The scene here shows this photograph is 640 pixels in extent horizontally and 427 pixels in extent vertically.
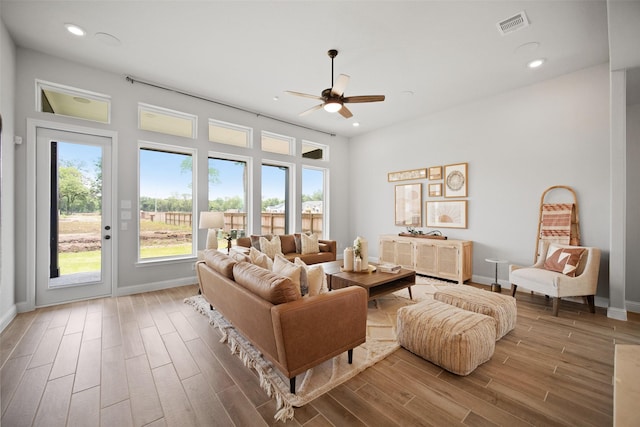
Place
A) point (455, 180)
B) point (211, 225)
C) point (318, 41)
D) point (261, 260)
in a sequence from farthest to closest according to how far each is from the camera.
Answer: point (455, 180)
point (211, 225)
point (318, 41)
point (261, 260)

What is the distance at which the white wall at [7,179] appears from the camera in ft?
9.40

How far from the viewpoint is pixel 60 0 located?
259 cm

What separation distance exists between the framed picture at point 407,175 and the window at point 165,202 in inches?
172

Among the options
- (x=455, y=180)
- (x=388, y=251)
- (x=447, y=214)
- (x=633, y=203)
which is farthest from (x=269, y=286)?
(x=633, y=203)

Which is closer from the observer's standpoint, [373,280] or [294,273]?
[294,273]

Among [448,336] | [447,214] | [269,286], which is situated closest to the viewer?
[269,286]

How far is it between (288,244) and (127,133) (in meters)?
3.30

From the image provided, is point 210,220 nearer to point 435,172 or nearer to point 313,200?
point 313,200

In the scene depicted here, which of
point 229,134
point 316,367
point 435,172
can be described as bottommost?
point 316,367

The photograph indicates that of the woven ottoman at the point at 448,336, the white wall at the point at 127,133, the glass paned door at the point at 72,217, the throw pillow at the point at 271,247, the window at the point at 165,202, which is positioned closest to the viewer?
the woven ottoman at the point at 448,336

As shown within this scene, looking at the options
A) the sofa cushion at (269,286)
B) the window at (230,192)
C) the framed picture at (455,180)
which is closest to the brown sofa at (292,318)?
the sofa cushion at (269,286)

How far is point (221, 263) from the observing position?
2.71m

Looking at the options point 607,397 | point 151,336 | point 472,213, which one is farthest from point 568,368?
point 151,336

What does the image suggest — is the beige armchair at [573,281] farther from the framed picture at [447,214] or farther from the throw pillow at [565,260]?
the framed picture at [447,214]
